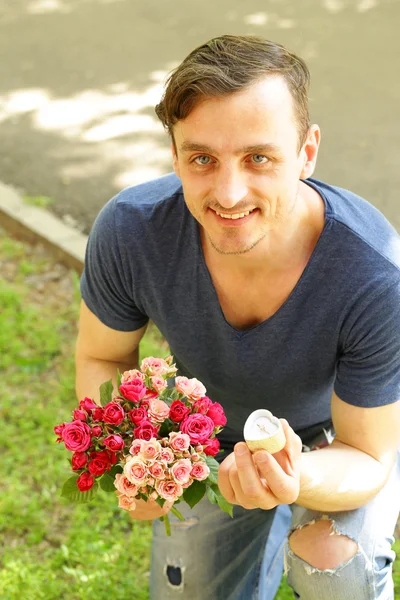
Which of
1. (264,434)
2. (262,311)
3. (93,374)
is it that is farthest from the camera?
(93,374)

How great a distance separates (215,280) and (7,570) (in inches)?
64.0

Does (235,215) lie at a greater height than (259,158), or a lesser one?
lesser

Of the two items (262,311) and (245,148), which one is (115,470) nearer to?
(262,311)

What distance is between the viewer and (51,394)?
13.4 feet

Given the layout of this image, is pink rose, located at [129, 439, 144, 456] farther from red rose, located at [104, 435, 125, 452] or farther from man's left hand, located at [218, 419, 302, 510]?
man's left hand, located at [218, 419, 302, 510]

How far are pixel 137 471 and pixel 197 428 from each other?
20 centimetres

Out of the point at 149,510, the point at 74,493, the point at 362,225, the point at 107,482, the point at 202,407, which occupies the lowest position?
the point at 149,510

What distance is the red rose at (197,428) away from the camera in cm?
206

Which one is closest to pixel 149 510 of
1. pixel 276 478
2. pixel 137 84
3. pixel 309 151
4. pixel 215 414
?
pixel 215 414

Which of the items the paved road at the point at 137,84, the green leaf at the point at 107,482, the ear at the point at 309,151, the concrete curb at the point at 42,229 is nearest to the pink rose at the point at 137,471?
the green leaf at the point at 107,482

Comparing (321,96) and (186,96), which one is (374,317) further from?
(321,96)

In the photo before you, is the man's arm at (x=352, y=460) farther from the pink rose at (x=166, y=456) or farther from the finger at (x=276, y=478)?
the pink rose at (x=166, y=456)

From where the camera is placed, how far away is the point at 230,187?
7.34 feet

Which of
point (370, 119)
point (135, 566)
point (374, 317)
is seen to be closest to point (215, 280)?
point (374, 317)
